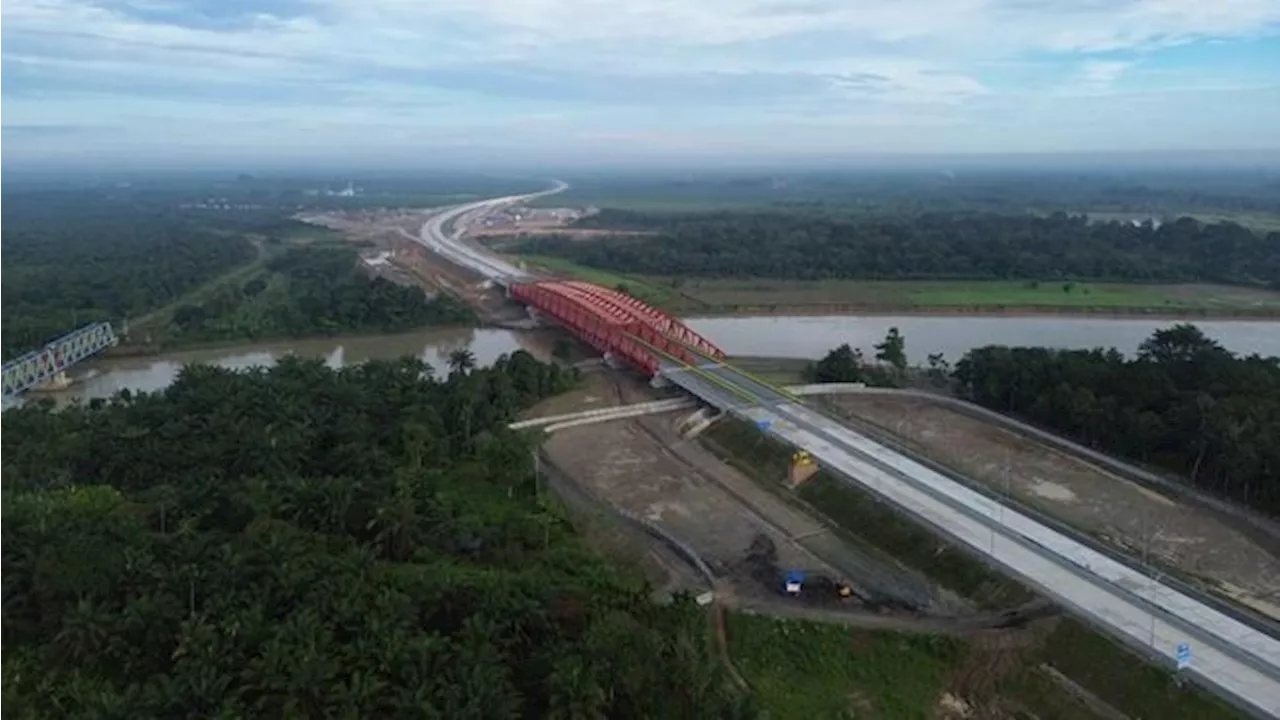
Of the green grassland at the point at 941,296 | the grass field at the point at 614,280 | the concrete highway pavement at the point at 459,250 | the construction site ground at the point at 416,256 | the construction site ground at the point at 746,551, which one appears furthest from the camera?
the concrete highway pavement at the point at 459,250

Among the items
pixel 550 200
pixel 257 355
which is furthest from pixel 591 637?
pixel 550 200

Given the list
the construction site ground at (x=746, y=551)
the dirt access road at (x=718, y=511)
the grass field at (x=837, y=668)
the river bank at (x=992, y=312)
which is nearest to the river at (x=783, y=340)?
the river bank at (x=992, y=312)

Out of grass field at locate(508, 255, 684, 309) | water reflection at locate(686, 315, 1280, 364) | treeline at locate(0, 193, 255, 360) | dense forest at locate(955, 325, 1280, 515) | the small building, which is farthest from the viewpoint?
grass field at locate(508, 255, 684, 309)

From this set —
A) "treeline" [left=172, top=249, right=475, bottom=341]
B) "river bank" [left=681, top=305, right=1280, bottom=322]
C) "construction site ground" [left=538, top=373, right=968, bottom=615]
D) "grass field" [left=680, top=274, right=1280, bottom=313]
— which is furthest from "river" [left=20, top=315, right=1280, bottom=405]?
"construction site ground" [left=538, top=373, right=968, bottom=615]

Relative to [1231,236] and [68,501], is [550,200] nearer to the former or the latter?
[1231,236]

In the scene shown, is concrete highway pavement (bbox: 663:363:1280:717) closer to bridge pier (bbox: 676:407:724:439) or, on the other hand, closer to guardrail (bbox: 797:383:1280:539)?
bridge pier (bbox: 676:407:724:439)

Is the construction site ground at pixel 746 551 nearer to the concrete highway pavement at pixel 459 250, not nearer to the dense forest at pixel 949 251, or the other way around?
the concrete highway pavement at pixel 459 250

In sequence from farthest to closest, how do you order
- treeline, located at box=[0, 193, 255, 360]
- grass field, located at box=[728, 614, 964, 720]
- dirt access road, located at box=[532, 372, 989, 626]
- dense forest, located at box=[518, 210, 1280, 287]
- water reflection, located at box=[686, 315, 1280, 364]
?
dense forest, located at box=[518, 210, 1280, 287]
treeline, located at box=[0, 193, 255, 360]
water reflection, located at box=[686, 315, 1280, 364]
dirt access road, located at box=[532, 372, 989, 626]
grass field, located at box=[728, 614, 964, 720]
